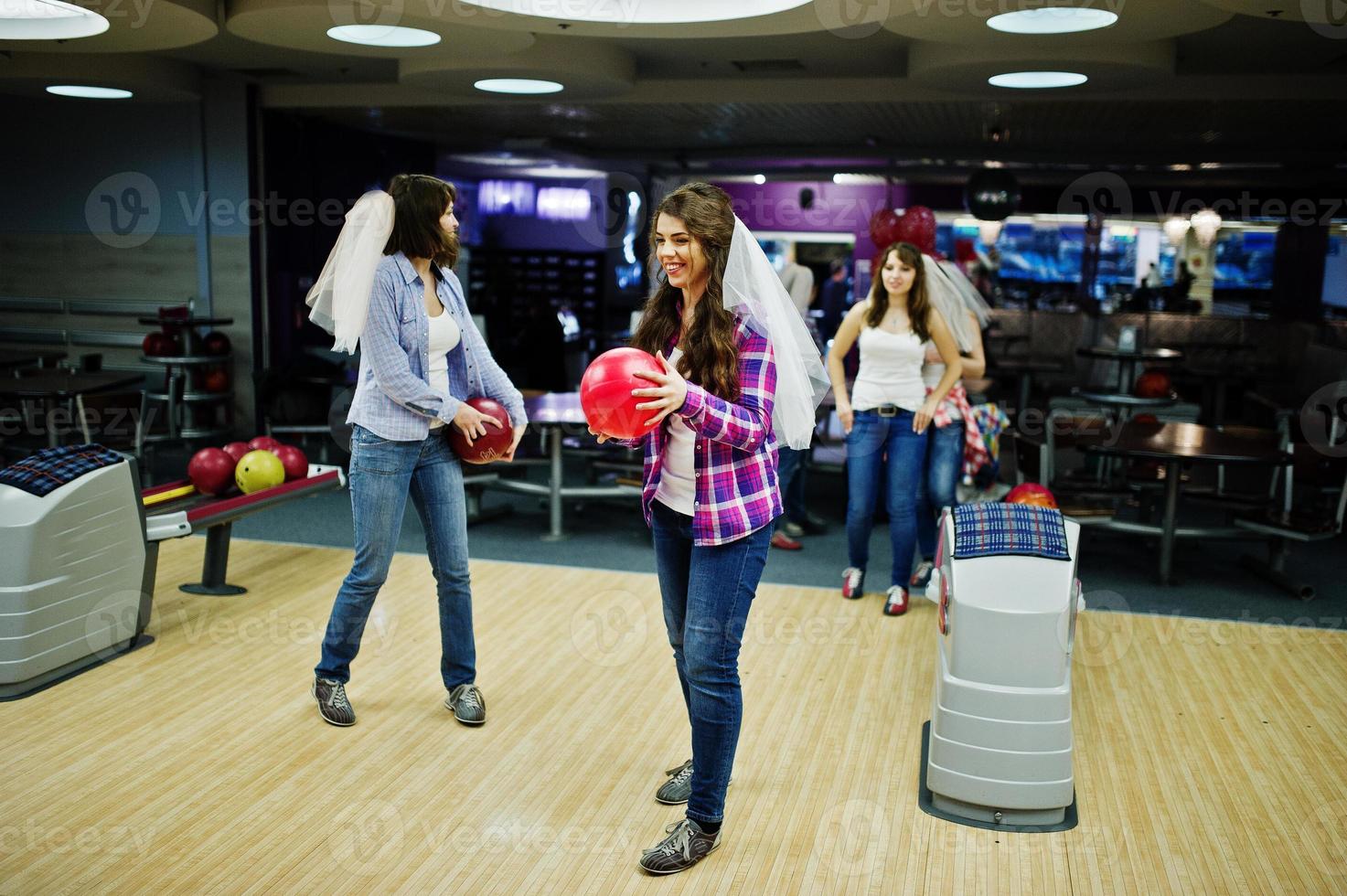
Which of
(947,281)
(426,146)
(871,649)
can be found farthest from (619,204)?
(871,649)

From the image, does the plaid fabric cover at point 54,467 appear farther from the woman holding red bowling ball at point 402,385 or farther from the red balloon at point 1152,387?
the red balloon at point 1152,387

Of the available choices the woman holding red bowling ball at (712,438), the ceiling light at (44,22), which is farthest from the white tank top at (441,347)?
the ceiling light at (44,22)

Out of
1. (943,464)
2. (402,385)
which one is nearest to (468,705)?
(402,385)

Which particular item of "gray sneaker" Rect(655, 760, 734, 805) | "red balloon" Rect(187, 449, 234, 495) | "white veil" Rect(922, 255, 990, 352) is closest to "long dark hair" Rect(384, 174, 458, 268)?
"gray sneaker" Rect(655, 760, 734, 805)

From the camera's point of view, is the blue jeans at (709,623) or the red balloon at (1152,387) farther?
the red balloon at (1152,387)

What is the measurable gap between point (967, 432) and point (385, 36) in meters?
3.74

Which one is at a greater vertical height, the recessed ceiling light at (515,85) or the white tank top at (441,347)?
the recessed ceiling light at (515,85)

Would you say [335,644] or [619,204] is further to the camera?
[619,204]

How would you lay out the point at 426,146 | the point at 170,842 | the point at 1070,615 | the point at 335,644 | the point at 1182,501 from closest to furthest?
the point at 170,842 → the point at 1070,615 → the point at 335,644 → the point at 1182,501 → the point at 426,146

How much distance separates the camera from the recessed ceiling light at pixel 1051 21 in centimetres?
528

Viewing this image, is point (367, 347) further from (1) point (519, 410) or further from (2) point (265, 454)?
(2) point (265, 454)

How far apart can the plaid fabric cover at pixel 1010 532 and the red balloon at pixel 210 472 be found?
3091 millimetres

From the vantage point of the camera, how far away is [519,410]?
352cm

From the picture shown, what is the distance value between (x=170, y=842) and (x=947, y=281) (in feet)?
12.4
